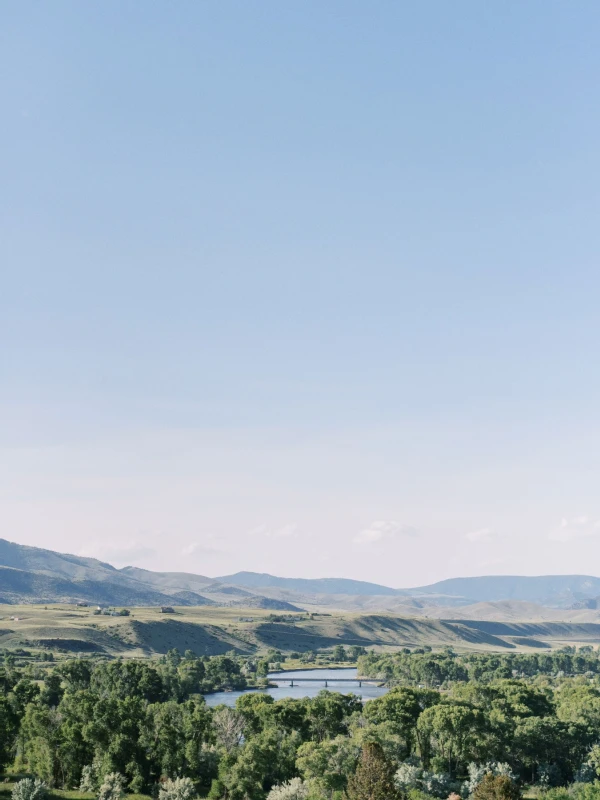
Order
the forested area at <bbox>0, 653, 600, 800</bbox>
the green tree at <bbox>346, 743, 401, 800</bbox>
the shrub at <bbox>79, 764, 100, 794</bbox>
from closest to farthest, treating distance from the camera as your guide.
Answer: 1. the green tree at <bbox>346, 743, 401, 800</bbox>
2. the forested area at <bbox>0, 653, 600, 800</bbox>
3. the shrub at <bbox>79, 764, 100, 794</bbox>

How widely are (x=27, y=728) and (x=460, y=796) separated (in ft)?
206

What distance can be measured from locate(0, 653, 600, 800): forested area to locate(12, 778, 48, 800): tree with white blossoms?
710cm

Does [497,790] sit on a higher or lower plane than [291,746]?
higher

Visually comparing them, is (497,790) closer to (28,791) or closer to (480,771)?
(480,771)

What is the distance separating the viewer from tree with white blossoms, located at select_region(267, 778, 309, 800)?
8411 centimetres

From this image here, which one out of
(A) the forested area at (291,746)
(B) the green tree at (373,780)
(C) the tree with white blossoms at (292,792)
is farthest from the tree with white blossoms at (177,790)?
(B) the green tree at (373,780)

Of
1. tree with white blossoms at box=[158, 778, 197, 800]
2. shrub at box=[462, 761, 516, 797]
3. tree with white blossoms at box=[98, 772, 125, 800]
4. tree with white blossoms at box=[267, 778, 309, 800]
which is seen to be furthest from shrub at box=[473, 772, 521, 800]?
tree with white blossoms at box=[98, 772, 125, 800]

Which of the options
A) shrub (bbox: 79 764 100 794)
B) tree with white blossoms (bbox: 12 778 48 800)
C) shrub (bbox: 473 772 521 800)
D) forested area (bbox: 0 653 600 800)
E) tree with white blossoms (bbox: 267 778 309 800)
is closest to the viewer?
shrub (bbox: 473 772 521 800)

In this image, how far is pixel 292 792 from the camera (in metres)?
84.4

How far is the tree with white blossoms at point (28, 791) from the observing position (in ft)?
269

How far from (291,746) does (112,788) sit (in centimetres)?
2803

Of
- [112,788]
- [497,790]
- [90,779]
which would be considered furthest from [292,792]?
[497,790]

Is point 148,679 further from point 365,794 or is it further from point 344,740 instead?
point 365,794

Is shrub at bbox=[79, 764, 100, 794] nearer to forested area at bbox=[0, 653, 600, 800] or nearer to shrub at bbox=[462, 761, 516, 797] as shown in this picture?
forested area at bbox=[0, 653, 600, 800]
